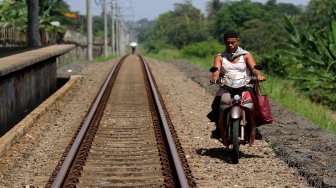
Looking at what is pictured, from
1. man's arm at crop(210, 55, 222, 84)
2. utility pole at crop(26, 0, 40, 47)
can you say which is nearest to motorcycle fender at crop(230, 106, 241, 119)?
man's arm at crop(210, 55, 222, 84)

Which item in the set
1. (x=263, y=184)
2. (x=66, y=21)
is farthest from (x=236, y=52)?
(x=66, y=21)

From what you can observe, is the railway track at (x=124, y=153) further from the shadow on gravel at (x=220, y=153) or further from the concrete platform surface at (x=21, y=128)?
the concrete platform surface at (x=21, y=128)

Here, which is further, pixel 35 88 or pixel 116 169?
pixel 35 88

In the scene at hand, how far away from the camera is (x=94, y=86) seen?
64.7 ft

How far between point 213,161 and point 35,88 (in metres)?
7.33

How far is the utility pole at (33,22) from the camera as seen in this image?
18703mm

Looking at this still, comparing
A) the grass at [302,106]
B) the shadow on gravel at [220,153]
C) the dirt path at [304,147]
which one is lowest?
the grass at [302,106]

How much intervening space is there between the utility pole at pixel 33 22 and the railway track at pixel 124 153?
685 cm

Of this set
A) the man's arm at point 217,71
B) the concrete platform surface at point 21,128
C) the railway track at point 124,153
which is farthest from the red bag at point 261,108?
the concrete platform surface at point 21,128

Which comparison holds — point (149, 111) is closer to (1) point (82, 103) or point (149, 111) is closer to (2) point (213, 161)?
(1) point (82, 103)

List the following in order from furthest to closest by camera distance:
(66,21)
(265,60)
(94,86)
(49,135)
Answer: (66,21), (265,60), (94,86), (49,135)

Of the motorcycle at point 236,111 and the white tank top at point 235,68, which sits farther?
the white tank top at point 235,68

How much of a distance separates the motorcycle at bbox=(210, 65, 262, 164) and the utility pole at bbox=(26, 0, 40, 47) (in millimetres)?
12459

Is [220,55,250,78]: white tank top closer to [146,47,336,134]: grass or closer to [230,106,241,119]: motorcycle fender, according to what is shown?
[230,106,241,119]: motorcycle fender
